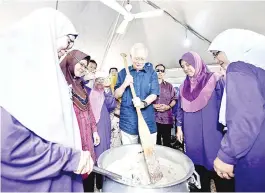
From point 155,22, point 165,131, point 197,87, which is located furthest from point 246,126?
point 155,22

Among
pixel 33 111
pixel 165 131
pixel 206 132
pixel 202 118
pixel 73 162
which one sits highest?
pixel 33 111

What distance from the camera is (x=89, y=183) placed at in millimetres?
2094

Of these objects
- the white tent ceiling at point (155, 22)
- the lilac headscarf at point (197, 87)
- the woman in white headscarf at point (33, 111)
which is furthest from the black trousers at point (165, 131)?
the woman in white headscarf at point (33, 111)

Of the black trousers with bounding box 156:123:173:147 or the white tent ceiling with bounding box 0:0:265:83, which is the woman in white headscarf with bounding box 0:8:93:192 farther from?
the black trousers with bounding box 156:123:173:147

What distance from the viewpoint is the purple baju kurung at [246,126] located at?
1.27 metres

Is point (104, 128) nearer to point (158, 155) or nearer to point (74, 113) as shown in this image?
point (158, 155)

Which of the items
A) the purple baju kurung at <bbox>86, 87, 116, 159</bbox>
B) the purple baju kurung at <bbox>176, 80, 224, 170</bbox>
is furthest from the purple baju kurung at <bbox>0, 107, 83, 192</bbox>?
the purple baju kurung at <bbox>176, 80, 224, 170</bbox>

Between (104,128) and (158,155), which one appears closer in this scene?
(158,155)

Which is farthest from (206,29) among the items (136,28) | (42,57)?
(42,57)

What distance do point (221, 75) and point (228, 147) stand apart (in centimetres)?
101

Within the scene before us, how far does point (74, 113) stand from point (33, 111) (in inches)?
13.4

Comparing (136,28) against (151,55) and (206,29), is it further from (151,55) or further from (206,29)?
(206,29)

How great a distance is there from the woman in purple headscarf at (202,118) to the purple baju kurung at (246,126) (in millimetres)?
614

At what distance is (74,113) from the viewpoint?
4.40 ft
